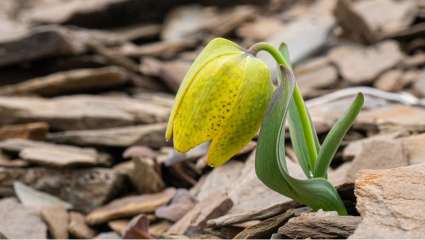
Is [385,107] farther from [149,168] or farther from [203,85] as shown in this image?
[203,85]

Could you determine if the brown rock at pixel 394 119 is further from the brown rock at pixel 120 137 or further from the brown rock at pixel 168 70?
the brown rock at pixel 168 70

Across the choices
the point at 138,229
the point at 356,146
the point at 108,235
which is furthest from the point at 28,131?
the point at 356,146

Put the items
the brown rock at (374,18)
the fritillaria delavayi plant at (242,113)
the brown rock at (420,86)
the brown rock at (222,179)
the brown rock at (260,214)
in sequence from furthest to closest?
the brown rock at (374,18) < the brown rock at (420,86) < the brown rock at (222,179) < the brown rock at (260,214) < the fritillaria delavayi plant at (242,113)

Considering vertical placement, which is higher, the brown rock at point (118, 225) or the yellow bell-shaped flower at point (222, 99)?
the yellow bell-shaped flower at point (222, 99)

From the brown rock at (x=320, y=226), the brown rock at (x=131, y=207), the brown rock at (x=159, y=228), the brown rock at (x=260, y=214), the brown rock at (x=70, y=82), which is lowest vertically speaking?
the brown rock at (x=159, y=228)

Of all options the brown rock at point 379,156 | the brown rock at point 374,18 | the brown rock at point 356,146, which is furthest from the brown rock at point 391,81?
the brown rock at point 379,156

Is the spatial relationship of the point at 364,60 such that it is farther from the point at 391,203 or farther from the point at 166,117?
the point at 391,203
